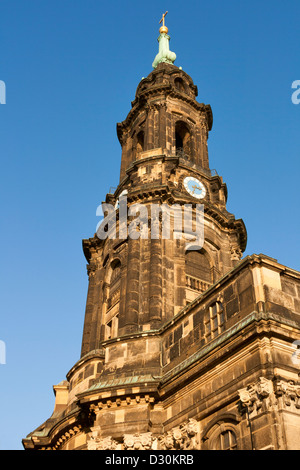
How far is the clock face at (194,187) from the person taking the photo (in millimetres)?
29594

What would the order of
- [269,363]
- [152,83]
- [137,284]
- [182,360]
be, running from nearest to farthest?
[269,363] → [182,360] → [137,284] → [152,83]

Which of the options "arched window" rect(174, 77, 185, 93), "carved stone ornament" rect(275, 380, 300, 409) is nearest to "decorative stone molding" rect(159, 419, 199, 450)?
"carved stone ornament" rect(275, 380, 300, 409)

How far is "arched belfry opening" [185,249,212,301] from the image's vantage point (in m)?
25.6

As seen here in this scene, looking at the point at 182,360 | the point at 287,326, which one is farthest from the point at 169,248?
the point at 287,326

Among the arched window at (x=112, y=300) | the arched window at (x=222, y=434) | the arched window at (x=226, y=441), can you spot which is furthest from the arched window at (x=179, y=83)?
the arched window at (x=226, y=441)

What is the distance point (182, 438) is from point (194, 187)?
49.1 ft

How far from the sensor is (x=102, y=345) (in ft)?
74.0

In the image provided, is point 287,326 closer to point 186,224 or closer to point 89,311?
point 186,224

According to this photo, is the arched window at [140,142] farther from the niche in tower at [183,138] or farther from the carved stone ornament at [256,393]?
the carved stone ornament at [256,393]

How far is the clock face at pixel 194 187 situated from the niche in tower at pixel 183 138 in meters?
3.30

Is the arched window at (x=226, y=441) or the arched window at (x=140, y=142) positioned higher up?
the arched window at (x=140, y=142)

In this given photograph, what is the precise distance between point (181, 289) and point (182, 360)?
5.38 metres

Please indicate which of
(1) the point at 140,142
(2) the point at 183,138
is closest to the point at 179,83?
(2) the point at 183,138
